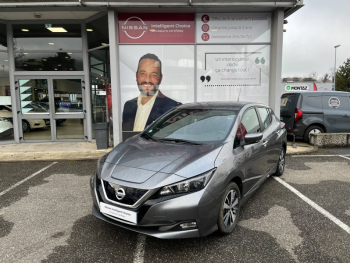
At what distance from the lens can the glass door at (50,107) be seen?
8.77 m

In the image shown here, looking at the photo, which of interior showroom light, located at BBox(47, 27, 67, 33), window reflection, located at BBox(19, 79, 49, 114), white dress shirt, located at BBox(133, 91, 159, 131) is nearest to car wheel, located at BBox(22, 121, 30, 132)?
window reflection, located at BBox(19, 79, 49, 114)

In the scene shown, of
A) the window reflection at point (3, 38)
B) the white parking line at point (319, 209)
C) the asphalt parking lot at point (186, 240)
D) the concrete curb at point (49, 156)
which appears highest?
the window reflection at point (3, 38)

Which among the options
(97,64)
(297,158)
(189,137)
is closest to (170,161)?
(189,137)

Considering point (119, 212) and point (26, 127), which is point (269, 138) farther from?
point (26, 127)

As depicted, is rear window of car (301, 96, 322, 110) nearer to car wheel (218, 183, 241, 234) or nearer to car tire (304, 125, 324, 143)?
car tire (304, 125, 324, 143)

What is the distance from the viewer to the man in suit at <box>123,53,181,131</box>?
7.95 meters

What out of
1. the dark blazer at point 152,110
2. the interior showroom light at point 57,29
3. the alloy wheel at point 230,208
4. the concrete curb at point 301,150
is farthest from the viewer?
the interior showroom light at point 57,29

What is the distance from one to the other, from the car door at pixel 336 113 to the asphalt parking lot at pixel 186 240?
14.3ft

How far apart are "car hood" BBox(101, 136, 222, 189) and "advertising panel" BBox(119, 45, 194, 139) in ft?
15.7

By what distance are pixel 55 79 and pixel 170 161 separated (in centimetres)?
764

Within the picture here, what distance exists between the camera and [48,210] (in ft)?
12.0

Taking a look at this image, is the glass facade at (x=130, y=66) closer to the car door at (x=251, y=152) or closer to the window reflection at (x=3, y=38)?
the window reflection at (x=3, y=38)

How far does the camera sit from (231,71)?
803cm

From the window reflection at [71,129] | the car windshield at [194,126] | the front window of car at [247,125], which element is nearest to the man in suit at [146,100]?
the window reflection at [71,129]
